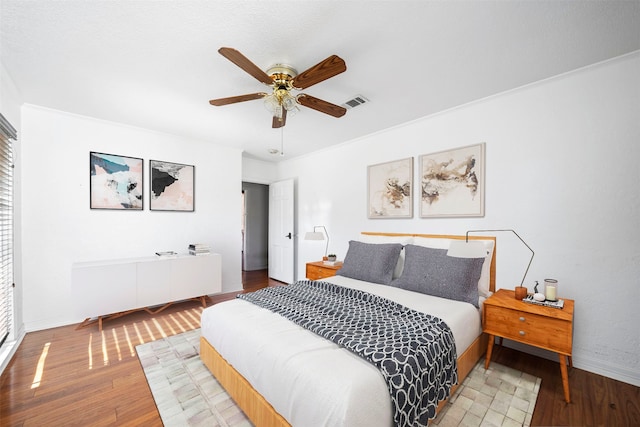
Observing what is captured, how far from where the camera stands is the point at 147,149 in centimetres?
371

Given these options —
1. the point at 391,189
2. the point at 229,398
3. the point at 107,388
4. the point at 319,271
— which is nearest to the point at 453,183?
the point at 391,189

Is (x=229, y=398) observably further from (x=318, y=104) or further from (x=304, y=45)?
(x=304, y=45)

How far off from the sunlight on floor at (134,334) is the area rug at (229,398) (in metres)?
0.35

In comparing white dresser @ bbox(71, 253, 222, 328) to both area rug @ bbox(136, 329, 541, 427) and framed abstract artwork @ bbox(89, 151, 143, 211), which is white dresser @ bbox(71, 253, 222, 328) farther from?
area rug @ bbox(136, 329, 541, 427)

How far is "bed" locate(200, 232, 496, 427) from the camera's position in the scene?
1.15 metres

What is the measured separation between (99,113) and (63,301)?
2.28 m

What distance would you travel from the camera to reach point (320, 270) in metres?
3.69

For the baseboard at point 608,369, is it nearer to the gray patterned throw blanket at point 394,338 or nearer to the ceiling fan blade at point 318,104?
the gray patterned throw blanket at point 394,338

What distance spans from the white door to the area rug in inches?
111

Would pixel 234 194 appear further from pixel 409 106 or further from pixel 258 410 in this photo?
pixel 258 410

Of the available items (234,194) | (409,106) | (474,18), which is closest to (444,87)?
(409,106)

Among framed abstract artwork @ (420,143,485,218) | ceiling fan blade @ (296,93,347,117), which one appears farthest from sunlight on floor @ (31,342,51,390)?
framed abstract artwork @ (420,143,485,218)

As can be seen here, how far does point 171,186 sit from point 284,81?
2740mm

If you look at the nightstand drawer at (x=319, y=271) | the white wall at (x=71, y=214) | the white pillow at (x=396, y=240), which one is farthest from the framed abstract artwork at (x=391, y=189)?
the white wall at (x=71, y=214)
